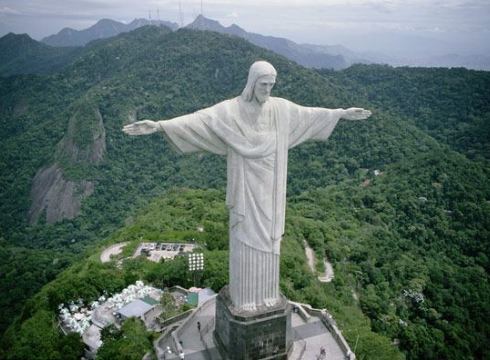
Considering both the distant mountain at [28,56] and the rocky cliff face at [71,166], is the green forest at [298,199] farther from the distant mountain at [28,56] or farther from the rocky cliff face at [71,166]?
the distant mountain at [28,56]

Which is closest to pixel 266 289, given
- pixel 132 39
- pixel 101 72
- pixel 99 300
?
pixel 99 300

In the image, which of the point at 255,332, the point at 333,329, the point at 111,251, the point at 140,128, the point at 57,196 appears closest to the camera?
the point at 140,128

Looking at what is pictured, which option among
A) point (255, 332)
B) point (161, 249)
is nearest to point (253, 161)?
point (255, 332)

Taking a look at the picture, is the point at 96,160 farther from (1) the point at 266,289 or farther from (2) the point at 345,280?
(1) the point at 266,289

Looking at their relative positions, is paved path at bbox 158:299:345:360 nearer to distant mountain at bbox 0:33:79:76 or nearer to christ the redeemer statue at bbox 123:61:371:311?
christ the redeemer statue at bbox 123:61:371:311

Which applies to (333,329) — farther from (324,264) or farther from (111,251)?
(111,251)

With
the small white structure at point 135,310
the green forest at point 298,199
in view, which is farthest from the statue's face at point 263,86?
the small white structure at point 135,310
